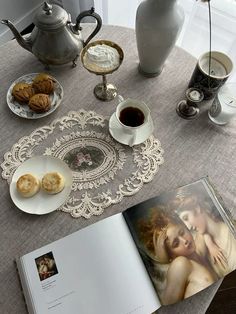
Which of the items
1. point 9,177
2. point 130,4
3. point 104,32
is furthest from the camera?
point 130,4

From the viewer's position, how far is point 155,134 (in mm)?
716

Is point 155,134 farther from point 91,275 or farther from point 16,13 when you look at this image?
point 16,13

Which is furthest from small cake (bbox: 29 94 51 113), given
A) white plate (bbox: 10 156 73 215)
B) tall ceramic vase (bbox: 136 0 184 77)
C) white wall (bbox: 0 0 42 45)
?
white wall (bbox: 0 0 42 45)

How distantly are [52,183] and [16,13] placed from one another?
4.27ft

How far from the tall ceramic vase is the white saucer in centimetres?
17

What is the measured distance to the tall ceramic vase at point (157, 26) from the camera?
0.66 metres

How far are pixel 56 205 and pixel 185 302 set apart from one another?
1.01ft

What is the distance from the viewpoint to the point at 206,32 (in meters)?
1.19

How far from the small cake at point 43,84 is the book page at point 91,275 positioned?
0.36 metres

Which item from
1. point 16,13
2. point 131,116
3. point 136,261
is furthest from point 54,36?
point 16,13

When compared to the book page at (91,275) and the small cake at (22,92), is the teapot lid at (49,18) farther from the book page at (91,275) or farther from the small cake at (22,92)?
the book page at (91,275)

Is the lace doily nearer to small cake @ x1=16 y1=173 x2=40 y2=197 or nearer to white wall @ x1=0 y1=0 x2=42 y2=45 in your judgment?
small cake @ x1=16 y1=173 x2=40 y2=197

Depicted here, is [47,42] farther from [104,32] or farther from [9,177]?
[9,177]

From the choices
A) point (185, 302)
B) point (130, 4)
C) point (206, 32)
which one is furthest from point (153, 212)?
point (130, 4)
